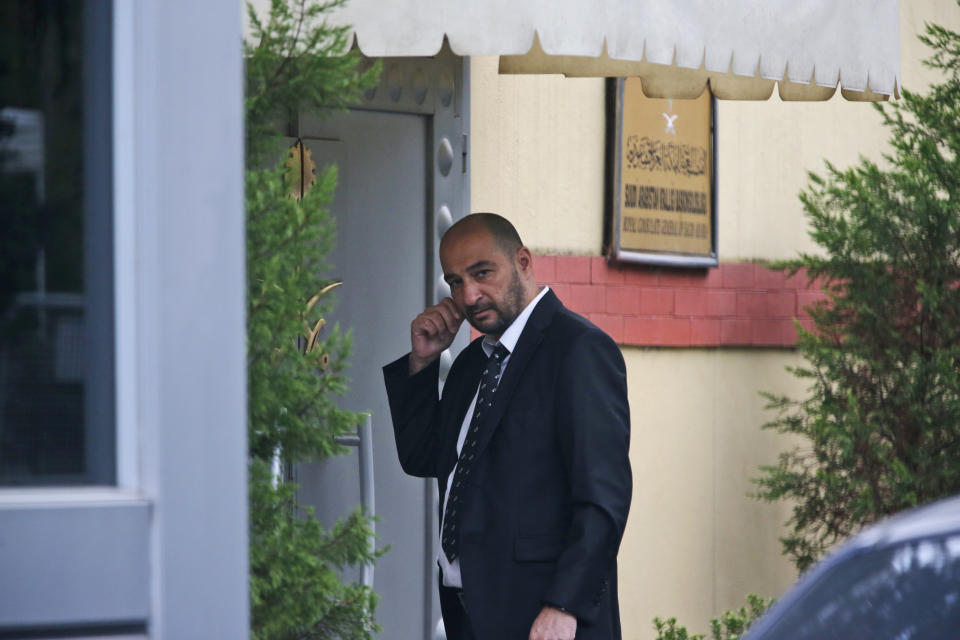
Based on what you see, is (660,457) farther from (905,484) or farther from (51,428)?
(51,428)

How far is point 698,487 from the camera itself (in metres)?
6.81

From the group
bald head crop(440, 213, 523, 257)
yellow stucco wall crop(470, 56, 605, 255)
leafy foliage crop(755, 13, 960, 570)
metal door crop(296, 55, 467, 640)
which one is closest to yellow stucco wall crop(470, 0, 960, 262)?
yellow stucco wall crop(470, 56, 605, 255)

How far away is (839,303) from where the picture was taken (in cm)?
674

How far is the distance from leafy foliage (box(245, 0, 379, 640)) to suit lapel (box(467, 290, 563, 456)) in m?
0.45

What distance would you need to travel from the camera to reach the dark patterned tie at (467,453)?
337 centimetres

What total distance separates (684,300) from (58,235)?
4.98 metres

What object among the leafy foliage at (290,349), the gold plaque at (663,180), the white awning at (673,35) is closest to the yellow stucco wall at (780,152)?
the gold plaque at (663,180)

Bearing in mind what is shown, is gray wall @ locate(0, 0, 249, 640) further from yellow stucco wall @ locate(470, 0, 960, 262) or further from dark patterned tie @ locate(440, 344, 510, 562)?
yellow stucco wall @ locate(470, 0, 960, 262)

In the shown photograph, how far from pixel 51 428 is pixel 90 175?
36 centimetres

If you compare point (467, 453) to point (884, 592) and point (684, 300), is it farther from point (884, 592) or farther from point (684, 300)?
point (684, 300)

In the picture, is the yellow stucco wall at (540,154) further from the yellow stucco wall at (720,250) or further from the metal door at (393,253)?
the metal door at (393,253)

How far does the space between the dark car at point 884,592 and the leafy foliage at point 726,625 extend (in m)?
3.81

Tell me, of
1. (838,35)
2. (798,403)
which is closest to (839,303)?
(798,403)

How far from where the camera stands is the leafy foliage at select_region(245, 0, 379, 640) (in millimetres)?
2842
